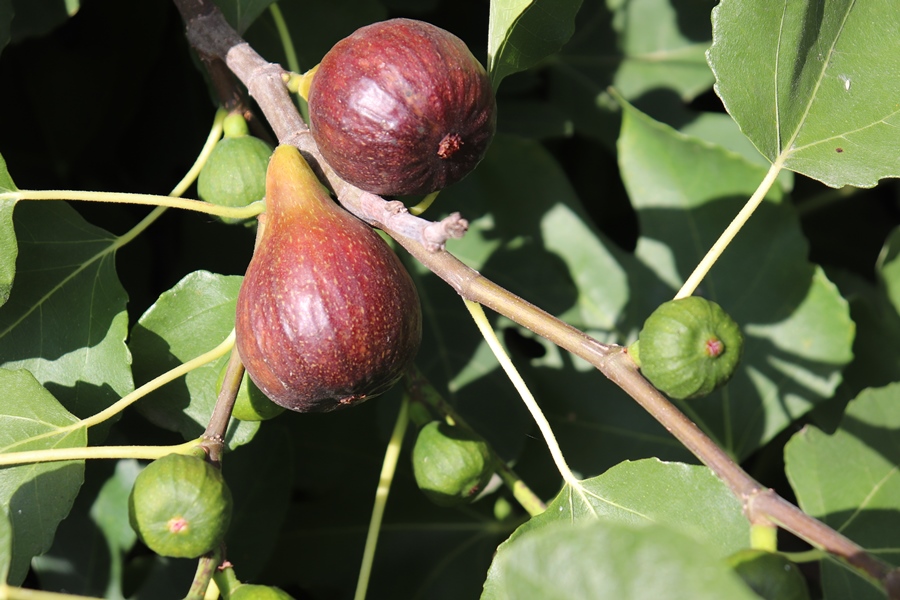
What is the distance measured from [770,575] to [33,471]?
44.6 inches

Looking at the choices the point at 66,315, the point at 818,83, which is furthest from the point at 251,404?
the point at 818,83

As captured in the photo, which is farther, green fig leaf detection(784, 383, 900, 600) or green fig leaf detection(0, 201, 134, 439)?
green fig leaf detection(784, 383, 900, 600)

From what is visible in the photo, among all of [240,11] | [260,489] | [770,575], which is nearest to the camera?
[770,575]

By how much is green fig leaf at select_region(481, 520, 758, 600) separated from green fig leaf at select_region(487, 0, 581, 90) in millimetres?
889

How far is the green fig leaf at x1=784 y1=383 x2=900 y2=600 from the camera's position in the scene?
1762 mm

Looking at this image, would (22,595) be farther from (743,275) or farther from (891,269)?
(891,269)

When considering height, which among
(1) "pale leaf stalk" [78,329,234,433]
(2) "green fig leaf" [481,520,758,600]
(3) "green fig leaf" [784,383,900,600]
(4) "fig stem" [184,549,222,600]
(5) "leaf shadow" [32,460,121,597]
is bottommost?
(5) "leaf shadow" [32,460,121,597]

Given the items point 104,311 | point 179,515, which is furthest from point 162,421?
point 179,515

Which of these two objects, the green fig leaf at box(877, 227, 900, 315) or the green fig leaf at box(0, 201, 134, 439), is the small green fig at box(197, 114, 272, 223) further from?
the green fig leaf at box(877, 227, 900, 315)

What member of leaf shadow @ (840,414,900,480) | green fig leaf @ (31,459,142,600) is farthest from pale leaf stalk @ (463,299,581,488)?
green fig leaf @ (31,459,142,600)

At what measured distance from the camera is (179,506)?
4.15 ft

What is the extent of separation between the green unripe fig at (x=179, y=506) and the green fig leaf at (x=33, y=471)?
181 mm

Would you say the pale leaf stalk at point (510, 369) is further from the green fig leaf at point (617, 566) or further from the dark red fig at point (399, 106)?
the green fig leaf at point (617, 566)

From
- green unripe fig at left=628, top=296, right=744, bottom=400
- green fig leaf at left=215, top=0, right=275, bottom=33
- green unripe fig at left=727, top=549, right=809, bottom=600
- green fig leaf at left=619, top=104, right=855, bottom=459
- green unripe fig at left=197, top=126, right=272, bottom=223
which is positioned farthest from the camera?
green fig leaf at left=619, top=104, right=855, bottom=459
